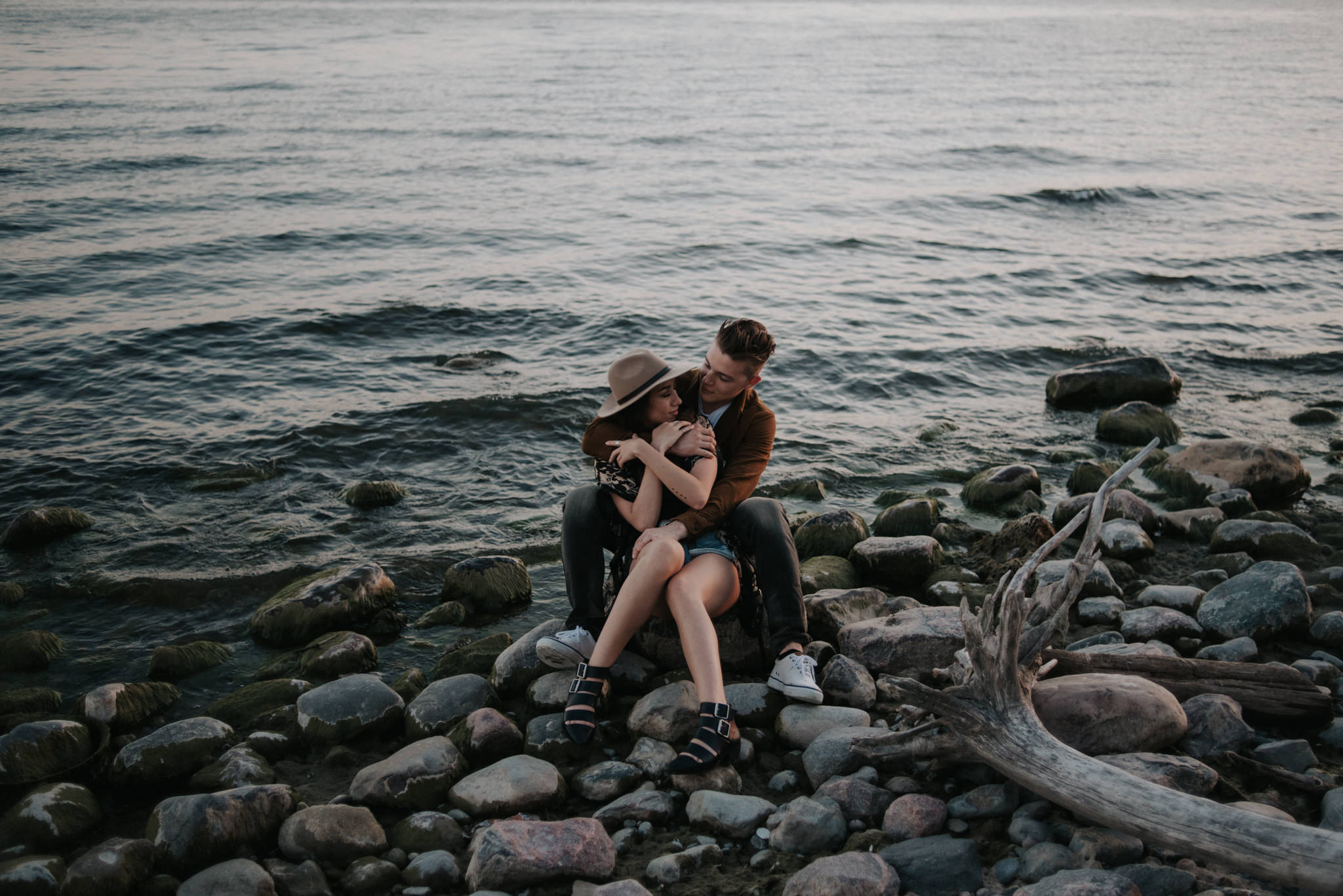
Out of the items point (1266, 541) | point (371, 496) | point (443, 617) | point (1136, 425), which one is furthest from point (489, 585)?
point (1136, 425)

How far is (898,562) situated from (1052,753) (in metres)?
3.18

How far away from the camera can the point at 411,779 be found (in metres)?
4.49

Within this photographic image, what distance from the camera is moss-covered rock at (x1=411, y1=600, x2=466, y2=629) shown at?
6.71 m

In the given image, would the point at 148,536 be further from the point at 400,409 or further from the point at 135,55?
the point at 135,55

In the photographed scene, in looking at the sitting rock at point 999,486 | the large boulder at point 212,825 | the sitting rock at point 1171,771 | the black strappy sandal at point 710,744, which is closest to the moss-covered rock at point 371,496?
the large boulder at point 212,825

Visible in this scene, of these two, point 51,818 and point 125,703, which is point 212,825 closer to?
point 51,818

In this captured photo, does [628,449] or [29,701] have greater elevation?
[628,449]

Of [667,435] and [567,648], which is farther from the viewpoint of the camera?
[567,648]

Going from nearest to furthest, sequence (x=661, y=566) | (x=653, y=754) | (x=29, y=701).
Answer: (x=653, y=754), (x=661, y=566), (x=29, y=701)

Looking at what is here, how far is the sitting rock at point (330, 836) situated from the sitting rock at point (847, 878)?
183cm

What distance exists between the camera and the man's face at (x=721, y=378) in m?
5.05

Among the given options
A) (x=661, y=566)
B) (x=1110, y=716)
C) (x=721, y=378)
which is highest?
(x=721, y=378)

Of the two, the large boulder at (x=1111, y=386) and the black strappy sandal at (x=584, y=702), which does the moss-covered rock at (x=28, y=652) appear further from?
the large boulder at (x=1111, y=386)

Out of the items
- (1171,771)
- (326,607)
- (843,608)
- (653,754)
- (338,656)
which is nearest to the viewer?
(1171,771)
